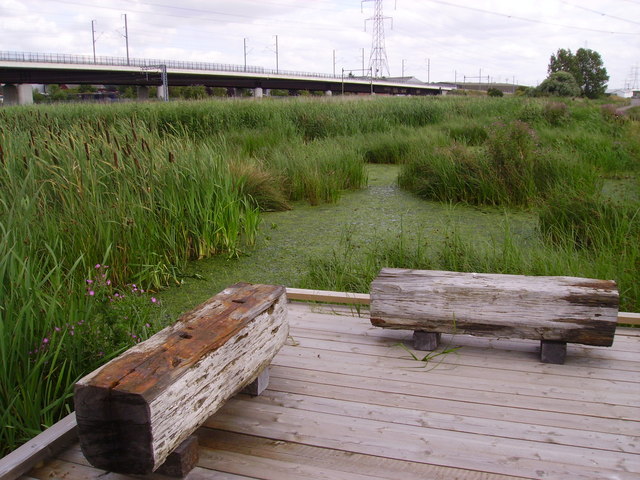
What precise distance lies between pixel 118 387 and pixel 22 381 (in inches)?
32.9

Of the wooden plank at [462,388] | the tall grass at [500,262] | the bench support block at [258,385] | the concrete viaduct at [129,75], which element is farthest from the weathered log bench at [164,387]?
the concrete viaduct at [129,75]

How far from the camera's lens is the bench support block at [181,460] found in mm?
1655

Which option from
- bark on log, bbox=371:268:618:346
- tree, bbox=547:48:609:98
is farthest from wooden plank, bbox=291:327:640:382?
tree, bbox=547:48:609:98

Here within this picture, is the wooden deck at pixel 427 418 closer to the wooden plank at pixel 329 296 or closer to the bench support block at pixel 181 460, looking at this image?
the bench support block at pixel 181 460

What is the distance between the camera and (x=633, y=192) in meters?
6.10

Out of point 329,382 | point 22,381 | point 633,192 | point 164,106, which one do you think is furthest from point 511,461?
point 164,106

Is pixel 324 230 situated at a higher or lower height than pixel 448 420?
higher

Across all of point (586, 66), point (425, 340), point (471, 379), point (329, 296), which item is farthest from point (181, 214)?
point (586, 66)

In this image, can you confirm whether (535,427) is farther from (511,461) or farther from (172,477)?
(172,477)

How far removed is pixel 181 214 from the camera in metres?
4.40

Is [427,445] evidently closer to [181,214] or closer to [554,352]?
[554,352]

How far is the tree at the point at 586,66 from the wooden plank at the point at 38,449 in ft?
186

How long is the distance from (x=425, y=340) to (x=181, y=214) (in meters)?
2.49

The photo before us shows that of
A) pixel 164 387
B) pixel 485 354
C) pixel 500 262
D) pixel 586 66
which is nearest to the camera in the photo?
pixel 164 387
